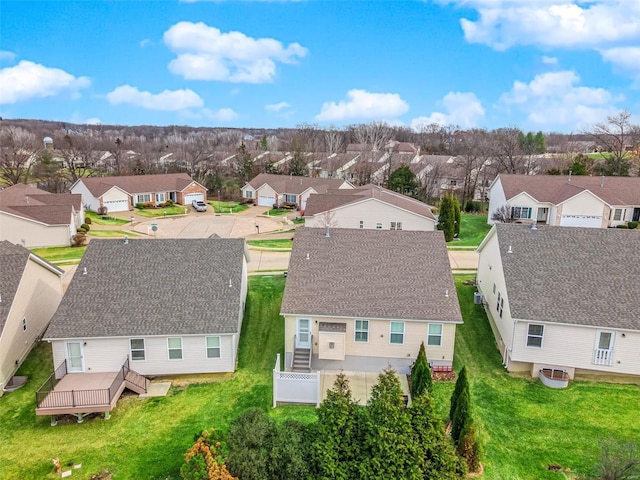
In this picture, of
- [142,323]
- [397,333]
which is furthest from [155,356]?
[397,333]

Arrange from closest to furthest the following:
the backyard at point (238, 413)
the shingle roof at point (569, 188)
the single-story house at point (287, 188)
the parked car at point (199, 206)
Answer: the backyard at point (238, 413) → the shingle roof at point (569, 188) → the single-story house at point (287, 188) → the parked car at point (199, 206)

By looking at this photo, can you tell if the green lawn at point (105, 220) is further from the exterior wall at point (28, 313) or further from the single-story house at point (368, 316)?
the single-story house at point (368, 316)

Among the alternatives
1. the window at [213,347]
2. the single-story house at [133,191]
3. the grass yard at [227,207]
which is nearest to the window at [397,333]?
the window at [213,347]

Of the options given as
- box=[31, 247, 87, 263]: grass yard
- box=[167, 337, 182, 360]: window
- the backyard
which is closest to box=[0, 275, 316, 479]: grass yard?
the backyard

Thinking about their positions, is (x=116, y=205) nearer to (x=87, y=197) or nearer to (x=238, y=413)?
(x=87, y=197)

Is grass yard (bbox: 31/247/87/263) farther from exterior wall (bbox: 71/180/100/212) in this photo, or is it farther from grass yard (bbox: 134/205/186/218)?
exterior wall (bbox: 71/180/100/212)

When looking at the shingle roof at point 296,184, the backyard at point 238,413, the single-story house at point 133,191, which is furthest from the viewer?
the shingle roof at point 296,184

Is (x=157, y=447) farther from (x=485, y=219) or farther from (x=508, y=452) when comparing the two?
(x=485, y=219)
